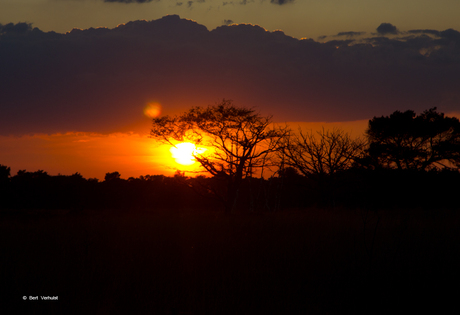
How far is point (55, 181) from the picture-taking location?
38.9 metres

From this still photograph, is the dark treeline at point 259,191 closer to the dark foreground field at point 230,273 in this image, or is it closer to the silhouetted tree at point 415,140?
the silhouetted tree at point 415,140

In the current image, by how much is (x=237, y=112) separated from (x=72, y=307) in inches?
674

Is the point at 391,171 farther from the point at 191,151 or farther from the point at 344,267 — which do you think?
the point at 344,267

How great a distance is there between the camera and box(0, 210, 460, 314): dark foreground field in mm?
5379

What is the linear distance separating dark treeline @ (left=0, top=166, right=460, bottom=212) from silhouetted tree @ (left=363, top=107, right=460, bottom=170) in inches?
185

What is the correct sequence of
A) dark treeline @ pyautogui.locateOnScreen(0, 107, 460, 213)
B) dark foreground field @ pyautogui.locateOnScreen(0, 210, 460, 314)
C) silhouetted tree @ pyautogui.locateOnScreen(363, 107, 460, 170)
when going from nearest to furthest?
dark foreground field @ pyautogui.locateOnScreen(0, 210, 460, 314), dark treeline @ pyautogui.locateOnScreen(0, 107, 460, 213), silhouetted tree @ pyautogui.locateOnScreen(363, 107, 460, 170)

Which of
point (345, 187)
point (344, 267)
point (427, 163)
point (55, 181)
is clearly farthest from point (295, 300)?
point (55, 181)

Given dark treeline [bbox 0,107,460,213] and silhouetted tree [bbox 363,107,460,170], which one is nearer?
dark treeline [bbox 0,107,460,213]

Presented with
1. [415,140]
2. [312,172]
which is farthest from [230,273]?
[415,140]

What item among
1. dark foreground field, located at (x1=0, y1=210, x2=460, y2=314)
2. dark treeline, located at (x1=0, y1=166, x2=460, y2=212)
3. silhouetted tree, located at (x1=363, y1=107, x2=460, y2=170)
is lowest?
dark foreground field, located at (x1=0, y1=210, x2=460, y2=314)

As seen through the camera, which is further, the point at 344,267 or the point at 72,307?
the point at 344,267

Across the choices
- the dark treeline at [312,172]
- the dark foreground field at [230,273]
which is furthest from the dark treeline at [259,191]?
the dark foreground field at [230,273]

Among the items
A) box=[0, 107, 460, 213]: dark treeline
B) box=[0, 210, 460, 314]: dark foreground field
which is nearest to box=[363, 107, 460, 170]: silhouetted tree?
box=[0, 107, 460, 213]: dark treeline

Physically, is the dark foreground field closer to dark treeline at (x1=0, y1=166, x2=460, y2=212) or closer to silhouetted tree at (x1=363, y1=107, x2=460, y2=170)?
dark treeline at (x1=0, y1=166, x2=460, y2=212)
